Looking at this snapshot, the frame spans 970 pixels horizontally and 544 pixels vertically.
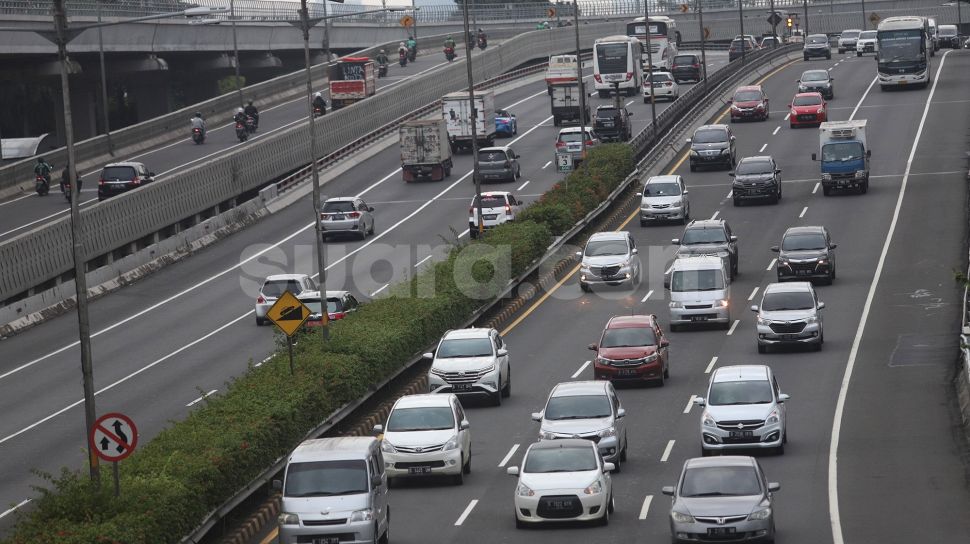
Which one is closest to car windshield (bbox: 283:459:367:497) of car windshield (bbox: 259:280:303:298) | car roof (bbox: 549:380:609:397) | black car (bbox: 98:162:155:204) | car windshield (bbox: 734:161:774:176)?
car roof (bbox: 549:380:609:397)

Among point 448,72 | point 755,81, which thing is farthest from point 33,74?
point 755,81

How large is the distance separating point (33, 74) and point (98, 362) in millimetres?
44518

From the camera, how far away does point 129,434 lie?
67.2ft

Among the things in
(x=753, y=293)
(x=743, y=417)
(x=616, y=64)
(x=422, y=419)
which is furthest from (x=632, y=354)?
(x=616, y=64)

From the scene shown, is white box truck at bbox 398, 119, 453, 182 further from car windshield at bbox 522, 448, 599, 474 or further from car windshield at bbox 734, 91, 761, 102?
car windshield at bbox 522, 448, 599, 474

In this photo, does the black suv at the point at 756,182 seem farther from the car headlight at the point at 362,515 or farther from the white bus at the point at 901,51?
the car headlight at the point at 362,515

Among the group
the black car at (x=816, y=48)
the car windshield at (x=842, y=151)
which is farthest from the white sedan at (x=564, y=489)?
the black car at (x=816, y=48)

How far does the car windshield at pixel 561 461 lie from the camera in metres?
23.1

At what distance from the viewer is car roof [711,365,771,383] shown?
27.6 meters

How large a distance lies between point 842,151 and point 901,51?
28391 millimetres

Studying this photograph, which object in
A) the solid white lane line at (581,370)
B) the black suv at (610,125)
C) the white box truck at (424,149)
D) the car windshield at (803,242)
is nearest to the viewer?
the solid white lane line at (581,370)

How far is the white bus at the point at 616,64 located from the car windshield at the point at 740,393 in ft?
208

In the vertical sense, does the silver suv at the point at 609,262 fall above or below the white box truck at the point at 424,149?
below

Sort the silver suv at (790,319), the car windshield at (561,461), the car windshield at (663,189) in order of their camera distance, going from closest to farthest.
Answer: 1. the car windshield at (561,461)
2. the silver suv at (790,319)
3. the car windshield at (663,189)
